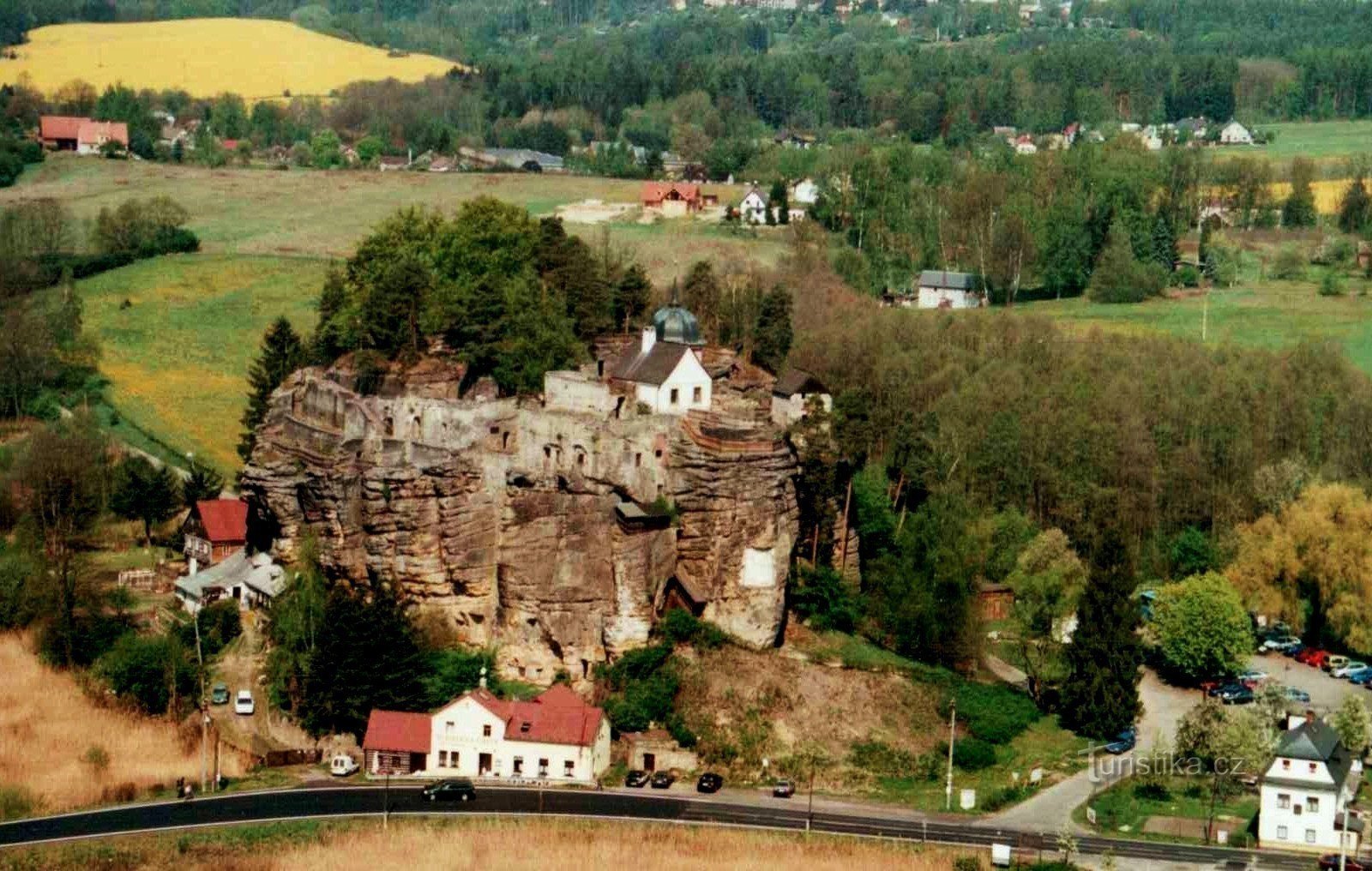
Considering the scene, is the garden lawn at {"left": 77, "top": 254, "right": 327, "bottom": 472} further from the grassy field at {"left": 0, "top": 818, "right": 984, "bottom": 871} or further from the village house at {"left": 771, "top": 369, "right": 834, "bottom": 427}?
the grassy field at {"left": 0, "top": 818, "right": 984, "bottom": 871}

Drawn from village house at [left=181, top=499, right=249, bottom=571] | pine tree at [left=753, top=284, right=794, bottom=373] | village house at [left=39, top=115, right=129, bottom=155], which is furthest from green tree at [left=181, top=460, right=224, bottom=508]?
A: village house at [left=39, top=115, right=129, bottom=155]

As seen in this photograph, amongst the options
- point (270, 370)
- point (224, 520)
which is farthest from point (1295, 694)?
point (270, 370)

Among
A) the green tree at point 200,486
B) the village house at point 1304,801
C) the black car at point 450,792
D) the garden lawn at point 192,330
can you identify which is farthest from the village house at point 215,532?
the village house at point 1304,801

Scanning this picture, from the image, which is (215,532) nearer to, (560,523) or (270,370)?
(270,370)

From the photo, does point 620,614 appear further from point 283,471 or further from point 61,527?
point 61,527

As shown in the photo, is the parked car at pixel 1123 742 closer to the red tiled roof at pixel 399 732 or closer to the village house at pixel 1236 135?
the red tiled roof at pixel 399 732

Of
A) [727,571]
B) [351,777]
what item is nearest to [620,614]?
[727,571]

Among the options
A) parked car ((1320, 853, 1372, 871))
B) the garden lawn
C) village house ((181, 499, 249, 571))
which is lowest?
parked car ((1320, 853, 1372, 871))
